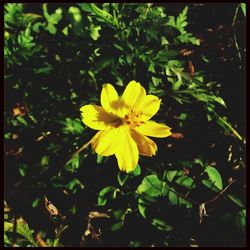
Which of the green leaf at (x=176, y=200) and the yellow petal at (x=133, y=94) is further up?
the yellow petal at (x=133, y=94)

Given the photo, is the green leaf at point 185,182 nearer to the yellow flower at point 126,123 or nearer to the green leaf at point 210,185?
the green leaf at point 210,185

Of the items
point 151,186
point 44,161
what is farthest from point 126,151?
point 44,161

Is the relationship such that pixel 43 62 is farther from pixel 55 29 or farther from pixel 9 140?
pixel 9 140

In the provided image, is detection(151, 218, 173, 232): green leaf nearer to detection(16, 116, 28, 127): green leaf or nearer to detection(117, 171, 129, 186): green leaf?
detection(117, 171, 129, 186): green leaf

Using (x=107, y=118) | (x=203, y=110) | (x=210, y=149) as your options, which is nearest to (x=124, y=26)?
(x=107, y=118)

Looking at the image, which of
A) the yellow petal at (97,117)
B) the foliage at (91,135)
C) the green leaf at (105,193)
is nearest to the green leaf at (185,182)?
the foliage at (91,135)

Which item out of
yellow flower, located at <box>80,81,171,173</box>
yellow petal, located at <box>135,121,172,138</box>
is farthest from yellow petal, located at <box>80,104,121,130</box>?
yellow petal, located at <box>135,121,172,138</box>

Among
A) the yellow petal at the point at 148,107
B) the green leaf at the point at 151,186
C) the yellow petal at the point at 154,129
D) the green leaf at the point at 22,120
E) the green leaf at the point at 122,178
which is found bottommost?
the green leaf at the point at 151,186
